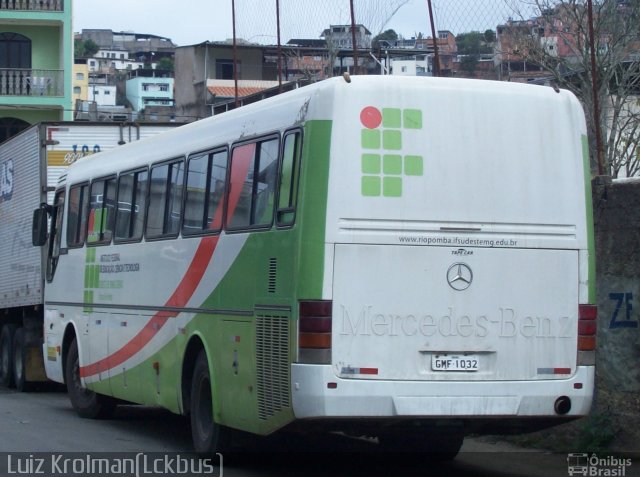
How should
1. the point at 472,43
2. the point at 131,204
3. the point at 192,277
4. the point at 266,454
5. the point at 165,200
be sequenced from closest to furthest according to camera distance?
the point at 192,277
the point at 266,454
the point at 165,200
the point at 131,204
the point at 472,43

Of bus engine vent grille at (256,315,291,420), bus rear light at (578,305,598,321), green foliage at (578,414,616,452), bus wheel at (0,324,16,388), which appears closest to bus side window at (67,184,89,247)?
bus wheel at (0,324,16,388)

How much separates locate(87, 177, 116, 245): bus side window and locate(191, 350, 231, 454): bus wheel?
338 centimetres

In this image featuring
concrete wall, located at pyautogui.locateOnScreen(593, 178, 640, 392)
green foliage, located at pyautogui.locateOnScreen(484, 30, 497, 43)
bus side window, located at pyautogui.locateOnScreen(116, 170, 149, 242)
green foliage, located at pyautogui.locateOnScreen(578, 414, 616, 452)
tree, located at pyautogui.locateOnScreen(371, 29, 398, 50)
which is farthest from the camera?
tree, located at pyautogui.locateOnScreen(371, 29, 398, 50)

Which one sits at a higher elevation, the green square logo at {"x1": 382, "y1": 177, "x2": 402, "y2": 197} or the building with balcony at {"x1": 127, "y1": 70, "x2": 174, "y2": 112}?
the building with balcony at {"x1": 127, "y1": 70, "x2": 174, "y2": 112}

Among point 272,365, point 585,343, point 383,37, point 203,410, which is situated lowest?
point 203,410

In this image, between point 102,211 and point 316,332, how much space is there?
6231mm

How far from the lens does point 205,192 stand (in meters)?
10.7

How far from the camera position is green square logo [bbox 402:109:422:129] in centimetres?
875

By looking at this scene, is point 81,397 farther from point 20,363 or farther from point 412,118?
point 412,118

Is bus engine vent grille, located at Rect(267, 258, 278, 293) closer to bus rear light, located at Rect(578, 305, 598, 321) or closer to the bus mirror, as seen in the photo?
bus rear light, located at Rect(578, 305, 598, 321)

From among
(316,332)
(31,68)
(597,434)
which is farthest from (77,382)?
(31,68)

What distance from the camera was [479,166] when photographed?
29.0 feet

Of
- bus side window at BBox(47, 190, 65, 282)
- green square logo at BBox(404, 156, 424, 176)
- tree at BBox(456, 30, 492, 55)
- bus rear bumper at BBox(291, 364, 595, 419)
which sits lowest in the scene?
bus rear bumper at BBox(291, 364, 595, 419)

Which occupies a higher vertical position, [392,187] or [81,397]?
[392,187]
